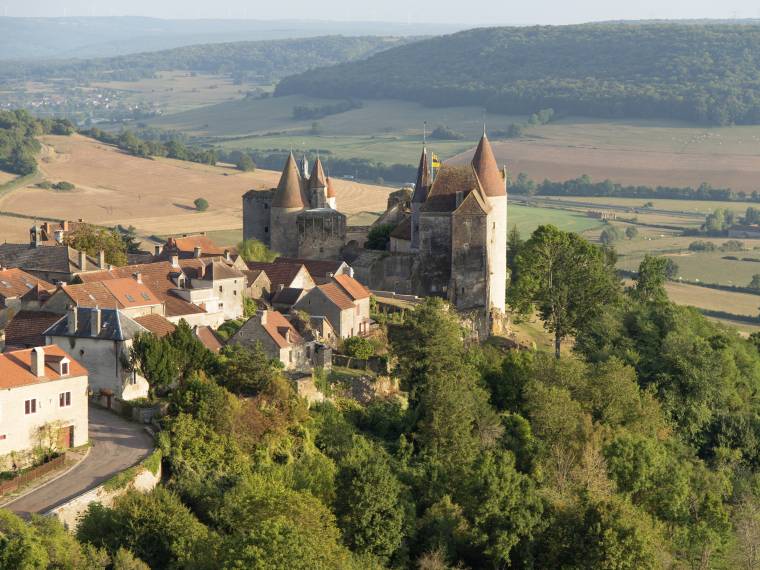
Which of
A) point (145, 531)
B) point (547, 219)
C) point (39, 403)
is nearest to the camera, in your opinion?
point (145, 531)

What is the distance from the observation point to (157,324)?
4369 cm

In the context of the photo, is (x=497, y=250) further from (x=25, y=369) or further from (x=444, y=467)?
(x=25, y=369)

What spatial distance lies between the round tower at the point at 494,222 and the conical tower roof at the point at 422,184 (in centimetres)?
247

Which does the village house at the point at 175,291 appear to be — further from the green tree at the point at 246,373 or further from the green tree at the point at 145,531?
the green tree at the point at 145,531

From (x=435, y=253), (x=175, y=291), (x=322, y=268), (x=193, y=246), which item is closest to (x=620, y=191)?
(x=435, y=253)

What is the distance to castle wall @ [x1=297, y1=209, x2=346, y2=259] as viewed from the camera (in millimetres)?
63719

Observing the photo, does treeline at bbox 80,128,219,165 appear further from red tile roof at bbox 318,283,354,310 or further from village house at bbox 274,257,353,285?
red tile roof at bbox 318,283,354,310

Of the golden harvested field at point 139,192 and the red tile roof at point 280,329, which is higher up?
the red tile roof at point 280,329

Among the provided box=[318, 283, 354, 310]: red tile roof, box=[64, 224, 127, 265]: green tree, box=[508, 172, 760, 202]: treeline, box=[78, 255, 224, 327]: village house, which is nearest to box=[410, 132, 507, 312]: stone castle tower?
box=[318, 283, 354, 310]: red tile roof

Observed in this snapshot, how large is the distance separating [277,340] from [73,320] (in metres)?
7.15

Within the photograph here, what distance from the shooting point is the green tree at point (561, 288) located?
194 ft

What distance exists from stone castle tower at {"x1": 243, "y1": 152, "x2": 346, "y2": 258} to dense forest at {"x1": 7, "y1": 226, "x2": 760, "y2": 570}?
422 inches

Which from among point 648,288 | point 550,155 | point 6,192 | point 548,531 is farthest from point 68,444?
point 550,155

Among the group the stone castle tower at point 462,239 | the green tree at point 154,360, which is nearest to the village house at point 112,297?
the green tree at point 154,360
